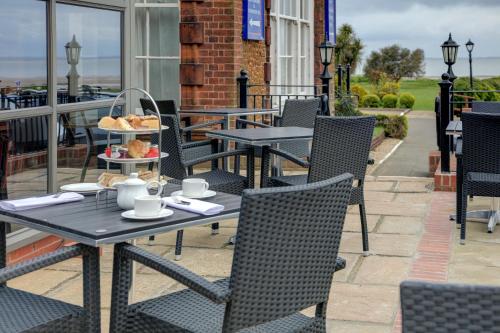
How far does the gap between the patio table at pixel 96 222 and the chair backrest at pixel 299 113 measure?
13.6 ft

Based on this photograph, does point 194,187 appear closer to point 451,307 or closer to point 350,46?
point 451,307

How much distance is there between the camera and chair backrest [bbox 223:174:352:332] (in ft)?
7.79

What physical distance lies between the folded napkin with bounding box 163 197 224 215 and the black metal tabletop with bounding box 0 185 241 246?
0.02m

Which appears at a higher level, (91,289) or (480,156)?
(480,156)

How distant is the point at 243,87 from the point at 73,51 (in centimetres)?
457

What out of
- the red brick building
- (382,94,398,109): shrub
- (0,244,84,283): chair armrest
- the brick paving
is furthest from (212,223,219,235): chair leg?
(382,94,398,109): shrub

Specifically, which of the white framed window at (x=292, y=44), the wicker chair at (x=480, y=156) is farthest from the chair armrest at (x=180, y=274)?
the white framed window at (x=292, y=44)

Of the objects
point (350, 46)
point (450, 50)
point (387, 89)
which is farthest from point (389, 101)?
point (450, 50)

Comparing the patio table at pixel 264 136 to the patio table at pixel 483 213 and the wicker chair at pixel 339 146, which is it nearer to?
the wicker chair at pixel 339 146

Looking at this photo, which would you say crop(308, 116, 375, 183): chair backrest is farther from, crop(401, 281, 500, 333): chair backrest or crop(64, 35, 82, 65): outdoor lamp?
crop(401, 281, 500, 333): chair backrest

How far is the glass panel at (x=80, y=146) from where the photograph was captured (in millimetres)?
5113

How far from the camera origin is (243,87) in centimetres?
966

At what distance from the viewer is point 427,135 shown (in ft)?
57.4

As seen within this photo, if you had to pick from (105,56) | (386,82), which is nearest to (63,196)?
(105,56)
